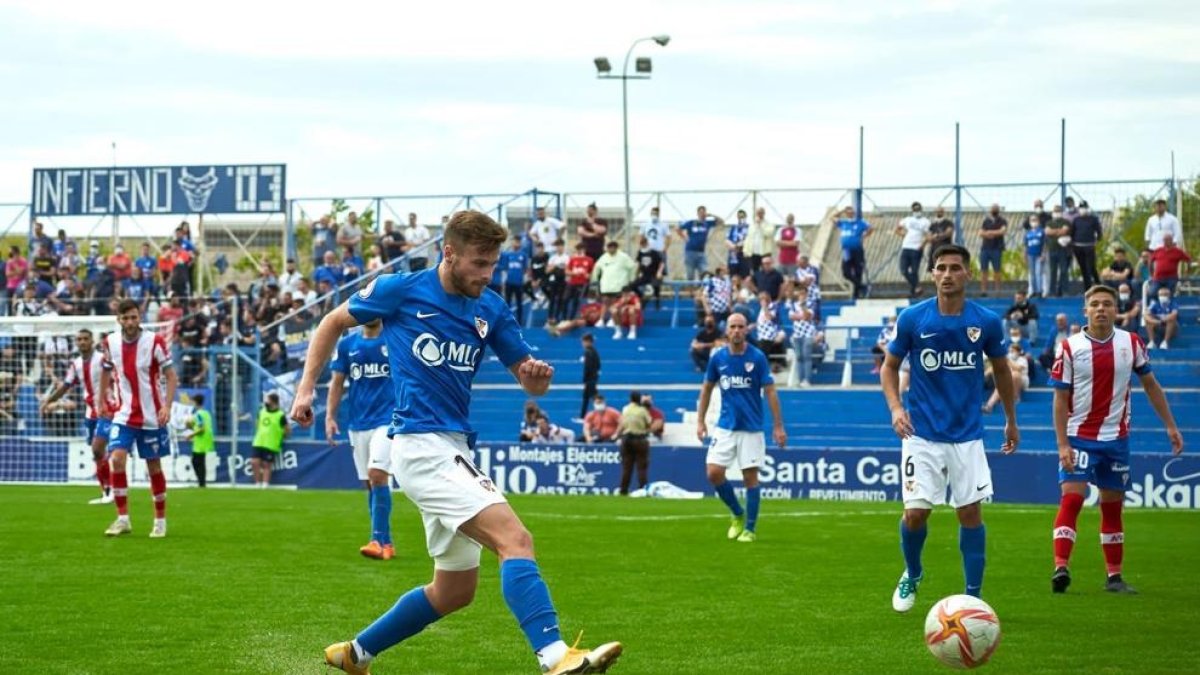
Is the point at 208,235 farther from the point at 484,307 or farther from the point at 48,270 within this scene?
the point at 484,307

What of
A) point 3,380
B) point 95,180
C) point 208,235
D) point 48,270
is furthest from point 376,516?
point 208,235

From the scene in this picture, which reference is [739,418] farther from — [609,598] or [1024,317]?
[1024,317]

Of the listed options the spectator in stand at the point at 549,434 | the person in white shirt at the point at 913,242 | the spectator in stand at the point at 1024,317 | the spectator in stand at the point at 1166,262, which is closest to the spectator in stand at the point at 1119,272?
the spectator in stand at the point at 1166,262

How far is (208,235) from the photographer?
77.8m

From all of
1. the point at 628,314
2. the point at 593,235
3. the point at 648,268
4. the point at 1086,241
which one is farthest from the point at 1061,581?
the point at 593,235

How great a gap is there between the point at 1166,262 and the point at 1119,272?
3.43 ft

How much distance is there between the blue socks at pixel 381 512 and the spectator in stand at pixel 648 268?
22569mm

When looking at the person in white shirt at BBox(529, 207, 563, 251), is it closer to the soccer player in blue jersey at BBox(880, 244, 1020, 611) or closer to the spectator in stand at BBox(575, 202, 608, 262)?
the spectator in stand at BBox(575, 202, 608, 262)

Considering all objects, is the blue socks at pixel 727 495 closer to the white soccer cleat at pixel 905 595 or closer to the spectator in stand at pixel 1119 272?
the white soccer cleat at pixel 905 595

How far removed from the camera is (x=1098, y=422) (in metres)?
13.1

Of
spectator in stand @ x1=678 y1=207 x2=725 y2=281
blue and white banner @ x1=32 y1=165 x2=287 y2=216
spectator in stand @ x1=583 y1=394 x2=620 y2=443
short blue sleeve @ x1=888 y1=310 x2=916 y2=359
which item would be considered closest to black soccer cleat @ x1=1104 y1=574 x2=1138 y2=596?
short blue sleeve @ x1=888 y1=310 x2=916 y2=359

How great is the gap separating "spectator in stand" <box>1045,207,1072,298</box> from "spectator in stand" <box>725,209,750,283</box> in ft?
21.1

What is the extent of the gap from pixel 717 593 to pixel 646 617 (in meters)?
1.63

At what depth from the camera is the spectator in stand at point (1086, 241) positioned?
3412 centimetres
